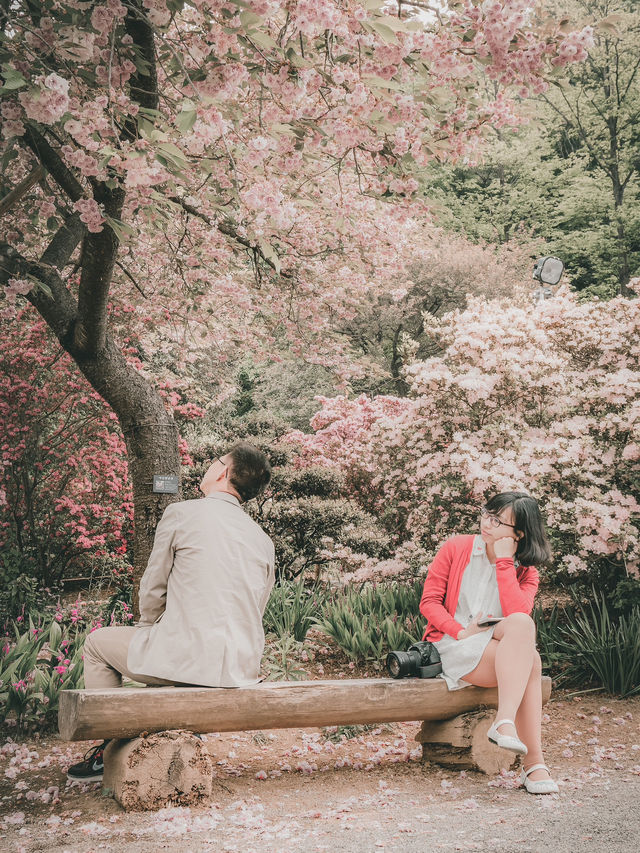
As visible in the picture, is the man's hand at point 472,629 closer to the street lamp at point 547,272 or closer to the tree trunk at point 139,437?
the tree trunk at point 139,437

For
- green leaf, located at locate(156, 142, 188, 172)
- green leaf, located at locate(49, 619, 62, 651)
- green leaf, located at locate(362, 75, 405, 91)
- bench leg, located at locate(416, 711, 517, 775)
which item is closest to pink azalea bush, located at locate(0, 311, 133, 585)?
green leaf, located at locate(49, 619, 62, 651)

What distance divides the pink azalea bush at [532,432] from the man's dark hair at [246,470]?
7.55 feet

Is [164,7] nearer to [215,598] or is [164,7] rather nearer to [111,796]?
[215,598]

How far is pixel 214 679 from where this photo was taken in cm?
286

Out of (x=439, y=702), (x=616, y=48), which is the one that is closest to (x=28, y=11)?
(x=439, y=702)

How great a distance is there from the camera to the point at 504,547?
3223 mm

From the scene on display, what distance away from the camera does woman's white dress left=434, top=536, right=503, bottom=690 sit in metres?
3.22

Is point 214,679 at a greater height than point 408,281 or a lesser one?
lesser

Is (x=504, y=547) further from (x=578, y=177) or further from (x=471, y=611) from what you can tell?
(x=578, y=177)

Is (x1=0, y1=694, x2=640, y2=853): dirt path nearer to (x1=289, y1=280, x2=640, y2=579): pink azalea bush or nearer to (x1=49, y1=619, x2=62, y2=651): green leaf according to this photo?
(x1=49, y1=619, x2=62, y2=651): green leaf

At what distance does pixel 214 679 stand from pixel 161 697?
0.21 meters

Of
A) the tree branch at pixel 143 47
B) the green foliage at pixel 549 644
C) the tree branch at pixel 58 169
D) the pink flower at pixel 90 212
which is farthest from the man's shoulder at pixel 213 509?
the green foliage at pixel 549 644

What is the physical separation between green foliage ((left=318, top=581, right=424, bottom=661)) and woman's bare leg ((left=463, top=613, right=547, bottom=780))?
1810 millimetres

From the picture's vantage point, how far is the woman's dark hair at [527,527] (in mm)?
3244
